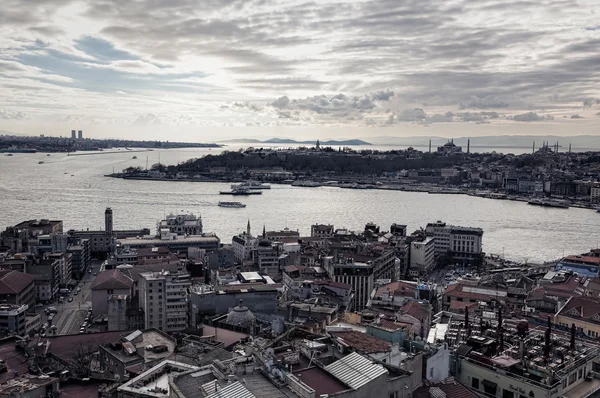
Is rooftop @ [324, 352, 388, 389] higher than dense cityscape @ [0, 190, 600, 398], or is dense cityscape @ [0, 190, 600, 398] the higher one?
rooftop @ [324, 352, 388, 389]

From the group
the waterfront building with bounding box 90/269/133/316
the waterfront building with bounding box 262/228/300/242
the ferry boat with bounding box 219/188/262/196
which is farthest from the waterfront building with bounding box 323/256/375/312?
the ferry boat with bounding box 219/188/262/196

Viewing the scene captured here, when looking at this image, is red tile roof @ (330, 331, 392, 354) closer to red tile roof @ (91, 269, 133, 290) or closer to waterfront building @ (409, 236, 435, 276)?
red tile roof @ (91, 269, 133, 290)

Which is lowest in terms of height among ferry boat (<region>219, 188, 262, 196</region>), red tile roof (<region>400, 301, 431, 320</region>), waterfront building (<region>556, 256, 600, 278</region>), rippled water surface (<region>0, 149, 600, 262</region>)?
rippled water surface (<region>0, 149, 600, 262</region>)

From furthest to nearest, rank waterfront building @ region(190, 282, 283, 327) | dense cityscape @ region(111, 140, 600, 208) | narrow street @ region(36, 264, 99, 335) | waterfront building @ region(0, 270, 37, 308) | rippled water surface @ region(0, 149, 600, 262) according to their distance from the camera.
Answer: dense cityscape @ region(111, 140, 600, 208), rippled water surface @ region(0, 149, 600, 262), waterfront building @ region(0, 270, 37, 308), narrow street @ region(36, 264, 99, 335), waterfront building @ region(190, 282, 283, 327)

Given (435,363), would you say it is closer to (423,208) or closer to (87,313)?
(87,313)

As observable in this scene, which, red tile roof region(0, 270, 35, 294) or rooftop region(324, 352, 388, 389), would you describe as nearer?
rooftop region(324, 352, 388, 389)

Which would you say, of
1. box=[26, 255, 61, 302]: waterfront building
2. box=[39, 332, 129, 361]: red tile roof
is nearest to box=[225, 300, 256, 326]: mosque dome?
box=[39, 332, 129, 361]: red tile roof

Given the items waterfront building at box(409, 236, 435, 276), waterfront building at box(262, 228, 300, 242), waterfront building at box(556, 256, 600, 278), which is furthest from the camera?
waterfront building at box(262, 228, 300, 242)

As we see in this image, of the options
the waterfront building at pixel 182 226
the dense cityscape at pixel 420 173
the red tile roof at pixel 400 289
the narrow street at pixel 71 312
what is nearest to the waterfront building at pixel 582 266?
the red tile roof at pixel 400 289
